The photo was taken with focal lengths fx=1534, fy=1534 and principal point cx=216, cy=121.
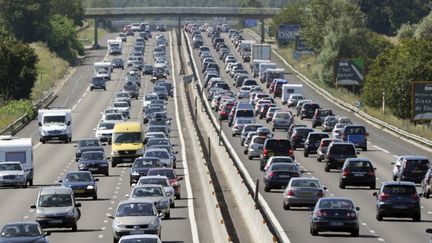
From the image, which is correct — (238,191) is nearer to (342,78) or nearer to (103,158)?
(103,158)

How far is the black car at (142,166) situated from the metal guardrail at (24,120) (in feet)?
112

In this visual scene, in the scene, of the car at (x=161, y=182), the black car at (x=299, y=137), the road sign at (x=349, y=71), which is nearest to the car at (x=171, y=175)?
the car at (x=161, y=182)

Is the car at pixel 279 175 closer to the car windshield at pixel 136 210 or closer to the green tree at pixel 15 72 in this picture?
the car windshield at pixel 136 210

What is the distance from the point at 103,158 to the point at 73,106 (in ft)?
207

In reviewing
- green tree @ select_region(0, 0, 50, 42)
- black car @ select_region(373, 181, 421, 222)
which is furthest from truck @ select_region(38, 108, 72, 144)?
green tree @ select_region(0, 0, 50, 42)

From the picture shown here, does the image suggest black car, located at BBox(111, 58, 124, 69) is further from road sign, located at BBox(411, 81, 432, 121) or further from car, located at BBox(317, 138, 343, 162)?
car, located at BBox(317, 138, 343, 162)

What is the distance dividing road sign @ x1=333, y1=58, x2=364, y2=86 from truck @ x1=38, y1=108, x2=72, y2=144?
134ft

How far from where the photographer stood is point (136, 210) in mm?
41531

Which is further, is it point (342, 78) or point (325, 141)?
point (342, 78)

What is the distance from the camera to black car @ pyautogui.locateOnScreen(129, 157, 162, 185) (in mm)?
61656

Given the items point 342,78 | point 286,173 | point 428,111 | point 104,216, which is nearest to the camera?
point 104,216

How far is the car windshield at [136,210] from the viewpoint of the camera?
4138cm

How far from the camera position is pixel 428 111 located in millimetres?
95688

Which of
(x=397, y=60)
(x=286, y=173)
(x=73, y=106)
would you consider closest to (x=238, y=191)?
(x=286, y=173)
